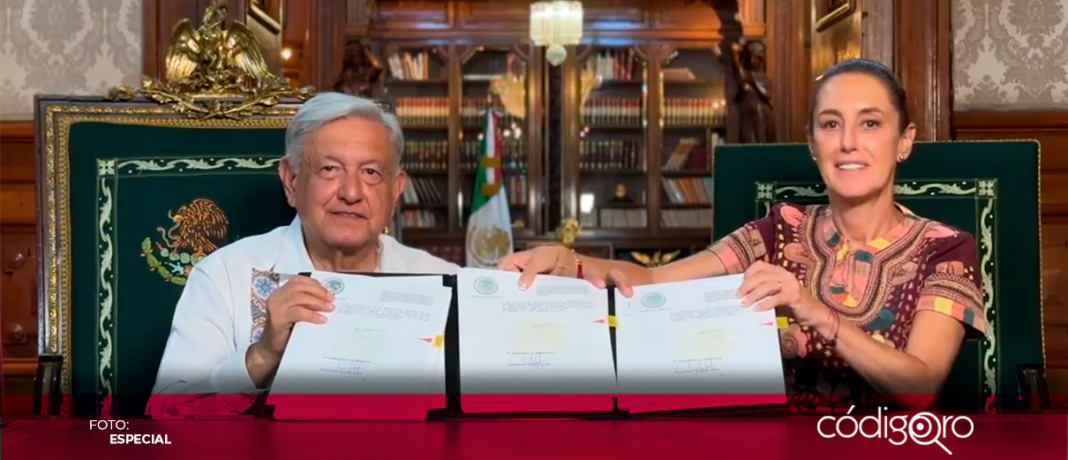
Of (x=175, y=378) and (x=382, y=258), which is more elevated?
(x=382, y=258)

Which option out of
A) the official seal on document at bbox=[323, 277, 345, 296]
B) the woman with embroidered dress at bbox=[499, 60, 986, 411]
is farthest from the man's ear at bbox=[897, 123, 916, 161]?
the official seal on document at bbox=[323, 277, 345, 296]

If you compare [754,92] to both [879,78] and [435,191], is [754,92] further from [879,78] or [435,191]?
[879,78]

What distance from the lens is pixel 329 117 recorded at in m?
1.44

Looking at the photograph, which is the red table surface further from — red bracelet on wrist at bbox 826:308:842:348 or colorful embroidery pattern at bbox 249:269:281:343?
colorful embroidery pattern at bbox 249:269:281:343

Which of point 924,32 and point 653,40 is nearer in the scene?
point 924,32

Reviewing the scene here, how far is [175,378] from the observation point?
4.56 feet

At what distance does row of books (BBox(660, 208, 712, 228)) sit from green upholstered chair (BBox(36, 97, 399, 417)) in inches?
180

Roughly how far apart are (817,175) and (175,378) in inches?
49.2

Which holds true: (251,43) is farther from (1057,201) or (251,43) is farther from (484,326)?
(1057,201)

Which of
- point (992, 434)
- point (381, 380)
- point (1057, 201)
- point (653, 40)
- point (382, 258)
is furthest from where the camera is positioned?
point (653, 40)

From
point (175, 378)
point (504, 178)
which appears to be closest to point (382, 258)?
point (175, 378)

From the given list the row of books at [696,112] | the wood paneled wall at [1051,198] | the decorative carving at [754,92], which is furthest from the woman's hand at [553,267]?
the row of books at [696,112]

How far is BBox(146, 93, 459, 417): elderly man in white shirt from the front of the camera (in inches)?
54.4

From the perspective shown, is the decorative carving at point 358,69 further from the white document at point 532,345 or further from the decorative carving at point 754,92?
the white document at point 532,345
